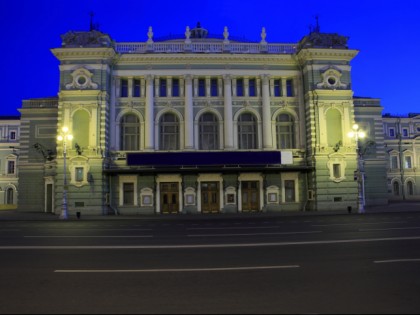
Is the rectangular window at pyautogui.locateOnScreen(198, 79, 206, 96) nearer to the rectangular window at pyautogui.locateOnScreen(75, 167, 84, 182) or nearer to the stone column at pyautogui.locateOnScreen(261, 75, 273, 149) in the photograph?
the stone column at pyautogui.locateOnScreen(261, 75, 273, 149)

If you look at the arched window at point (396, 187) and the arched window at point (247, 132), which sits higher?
the arched window at point (247, 132)

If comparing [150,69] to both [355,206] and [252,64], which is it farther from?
[355,206]

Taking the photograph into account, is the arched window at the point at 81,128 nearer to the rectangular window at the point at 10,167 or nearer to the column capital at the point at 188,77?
the column capital at the point at 188,77

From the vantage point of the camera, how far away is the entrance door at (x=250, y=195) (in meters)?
40.6

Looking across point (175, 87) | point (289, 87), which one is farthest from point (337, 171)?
point (175, 87)

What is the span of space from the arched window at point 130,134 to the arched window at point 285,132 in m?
15.0

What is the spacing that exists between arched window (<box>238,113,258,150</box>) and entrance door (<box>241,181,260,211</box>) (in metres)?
4.00

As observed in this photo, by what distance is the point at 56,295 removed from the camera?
7234 millimetres

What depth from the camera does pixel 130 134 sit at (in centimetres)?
4162

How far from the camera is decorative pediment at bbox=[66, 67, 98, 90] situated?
39438 mm

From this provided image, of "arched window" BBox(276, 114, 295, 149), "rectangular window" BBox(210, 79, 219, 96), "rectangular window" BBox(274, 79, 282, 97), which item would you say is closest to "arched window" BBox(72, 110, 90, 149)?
"rectangular window" BBox(210, 79, 219, 96)

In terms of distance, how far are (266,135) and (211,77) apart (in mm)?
8590

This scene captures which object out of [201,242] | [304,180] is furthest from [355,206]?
[201,242]

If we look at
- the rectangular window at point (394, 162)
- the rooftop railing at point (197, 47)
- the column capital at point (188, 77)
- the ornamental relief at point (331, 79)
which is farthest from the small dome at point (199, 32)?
the rectangular window at point (394, 162)
